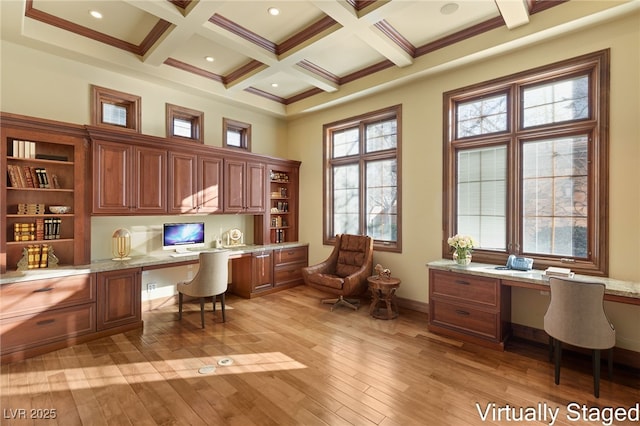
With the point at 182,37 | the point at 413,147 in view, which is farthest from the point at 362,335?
the point at 182,37

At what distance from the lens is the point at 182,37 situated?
352 centimetres

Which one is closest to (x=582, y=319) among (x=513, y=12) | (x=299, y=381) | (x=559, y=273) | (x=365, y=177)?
(x=559, y=273)

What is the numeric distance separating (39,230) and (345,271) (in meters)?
4.10

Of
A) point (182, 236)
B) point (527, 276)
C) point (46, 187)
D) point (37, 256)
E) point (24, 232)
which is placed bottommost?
point (527, 276)

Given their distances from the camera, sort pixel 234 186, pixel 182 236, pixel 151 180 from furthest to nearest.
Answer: pixel 234 186 → pixel 182 236 → pixel 151 180

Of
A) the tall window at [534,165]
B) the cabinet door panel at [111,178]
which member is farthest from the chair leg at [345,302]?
the cabinet door panel at [111,178]

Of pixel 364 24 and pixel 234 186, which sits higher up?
pixel 364 24

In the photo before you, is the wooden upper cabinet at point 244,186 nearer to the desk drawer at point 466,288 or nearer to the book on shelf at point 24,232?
the book on shelf at point 24,232

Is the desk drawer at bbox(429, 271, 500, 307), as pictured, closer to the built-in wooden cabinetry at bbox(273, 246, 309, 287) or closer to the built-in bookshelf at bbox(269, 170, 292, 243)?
the built-in wooden cabinetry at bbox(273, 246, 309, 287)

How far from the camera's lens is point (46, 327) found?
125 inches

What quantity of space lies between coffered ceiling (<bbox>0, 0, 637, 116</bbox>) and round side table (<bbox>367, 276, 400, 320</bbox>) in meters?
2.99

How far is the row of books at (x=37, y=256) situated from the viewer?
3424mm

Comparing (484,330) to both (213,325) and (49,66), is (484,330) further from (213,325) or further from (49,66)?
(49,66)

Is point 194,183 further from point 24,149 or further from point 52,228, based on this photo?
point 24,149
